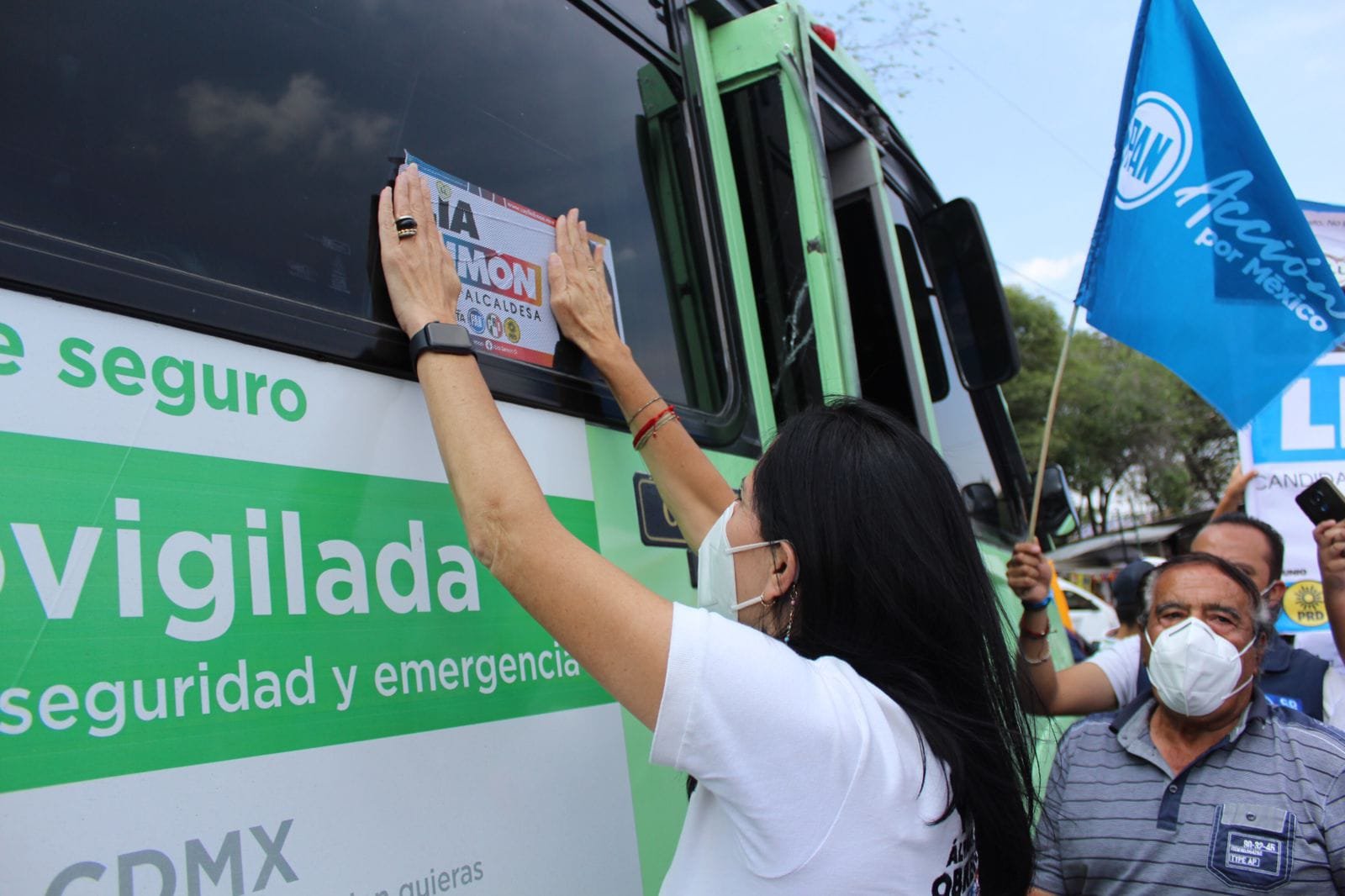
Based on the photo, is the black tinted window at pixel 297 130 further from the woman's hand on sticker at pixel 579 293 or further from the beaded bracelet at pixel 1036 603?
the beaded bracelet at pixel 1036 603

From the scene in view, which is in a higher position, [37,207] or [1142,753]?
[37,207]

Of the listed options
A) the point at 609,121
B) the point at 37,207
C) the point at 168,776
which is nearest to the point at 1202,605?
→ the point at 609,121

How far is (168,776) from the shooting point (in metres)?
1.01

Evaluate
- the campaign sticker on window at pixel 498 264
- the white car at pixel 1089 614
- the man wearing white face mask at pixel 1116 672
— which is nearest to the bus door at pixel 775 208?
the campaign sticker on window at pixel 498 264

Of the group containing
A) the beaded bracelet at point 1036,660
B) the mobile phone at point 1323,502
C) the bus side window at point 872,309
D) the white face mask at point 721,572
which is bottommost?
the beaded bracelet at point 1036,660

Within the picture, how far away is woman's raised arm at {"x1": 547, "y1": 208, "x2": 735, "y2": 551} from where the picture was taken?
1.73 m

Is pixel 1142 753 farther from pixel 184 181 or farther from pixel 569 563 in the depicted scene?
pixel 184 181

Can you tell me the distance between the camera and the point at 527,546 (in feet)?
4.08

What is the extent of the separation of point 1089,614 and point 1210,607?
1170 cm

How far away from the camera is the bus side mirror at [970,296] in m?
3.27

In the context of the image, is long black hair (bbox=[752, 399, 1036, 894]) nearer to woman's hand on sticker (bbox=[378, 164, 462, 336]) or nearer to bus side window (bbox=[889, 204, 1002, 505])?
woman's hand on sticker (bbox=[378, 164, 462, 336])

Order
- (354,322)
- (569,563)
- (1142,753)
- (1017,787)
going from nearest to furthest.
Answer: (569,563), (354,322), (1017,787), (1142,753)

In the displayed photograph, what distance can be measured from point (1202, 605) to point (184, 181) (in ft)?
7.37

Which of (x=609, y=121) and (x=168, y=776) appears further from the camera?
(x=609, y=121)
